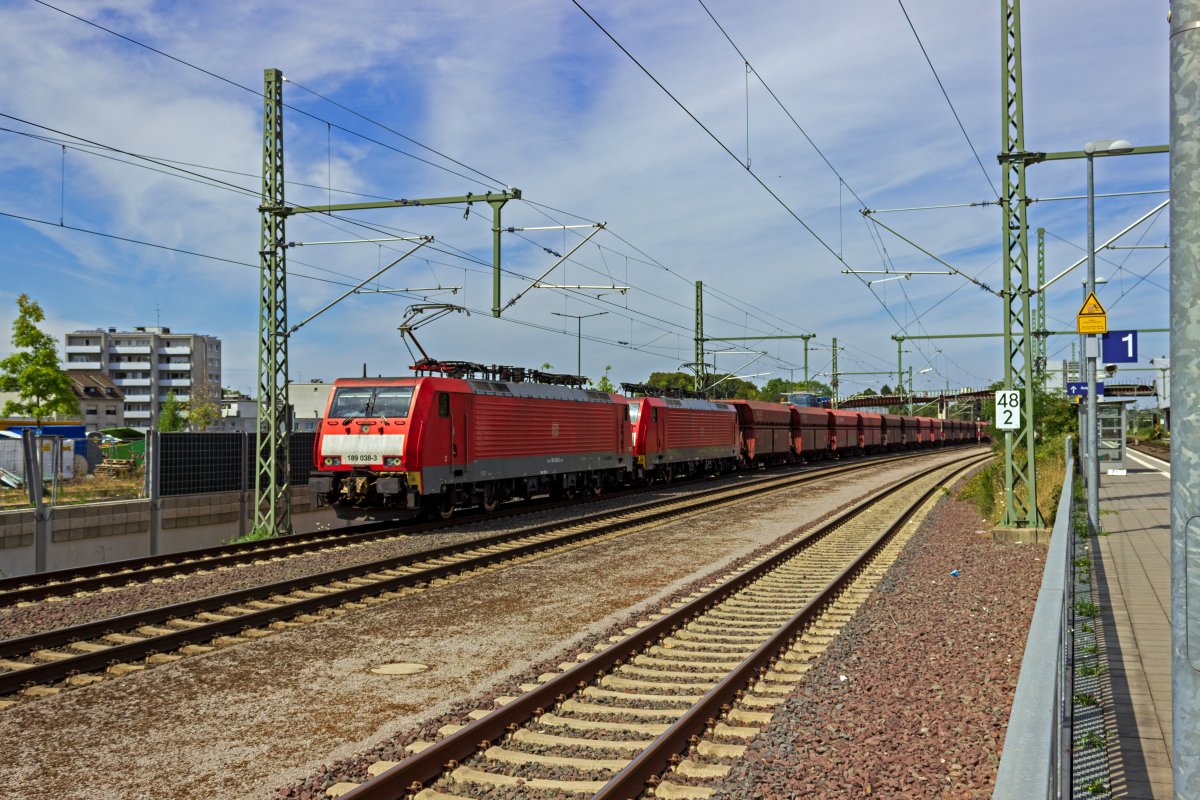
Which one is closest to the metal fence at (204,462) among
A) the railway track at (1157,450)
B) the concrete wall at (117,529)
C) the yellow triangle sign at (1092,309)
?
the concrete wall at (117,529)

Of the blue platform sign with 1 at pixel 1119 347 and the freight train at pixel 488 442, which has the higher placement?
the blue platform sign with 1 at pixel 1119 347

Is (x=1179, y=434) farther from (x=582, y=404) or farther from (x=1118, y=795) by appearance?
(x=582, y=404)

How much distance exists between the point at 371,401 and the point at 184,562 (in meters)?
5.08

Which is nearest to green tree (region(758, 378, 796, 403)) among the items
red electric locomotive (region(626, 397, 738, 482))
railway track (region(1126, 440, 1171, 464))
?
railway track (region(1126, 440, 1171, 464))

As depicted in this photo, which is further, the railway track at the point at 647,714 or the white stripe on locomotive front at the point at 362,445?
the white stripe on locomotive front at the point at 362,445

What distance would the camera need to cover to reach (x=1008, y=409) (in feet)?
48.9

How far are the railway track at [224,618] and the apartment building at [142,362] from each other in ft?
372

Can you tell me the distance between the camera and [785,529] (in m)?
19.0

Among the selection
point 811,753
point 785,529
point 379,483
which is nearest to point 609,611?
point 811,753

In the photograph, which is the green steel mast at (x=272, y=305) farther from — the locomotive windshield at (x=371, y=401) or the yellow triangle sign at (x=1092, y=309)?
the yellow triangle sign at (x=1092, y=309)

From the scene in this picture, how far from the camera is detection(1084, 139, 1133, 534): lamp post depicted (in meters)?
15.7

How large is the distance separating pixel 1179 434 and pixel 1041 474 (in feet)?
65.9

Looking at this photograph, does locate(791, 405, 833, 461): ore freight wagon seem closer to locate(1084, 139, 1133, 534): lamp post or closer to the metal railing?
locate(1084, 139, 1133, 534): lamp post

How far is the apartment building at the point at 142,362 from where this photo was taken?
119062mm
